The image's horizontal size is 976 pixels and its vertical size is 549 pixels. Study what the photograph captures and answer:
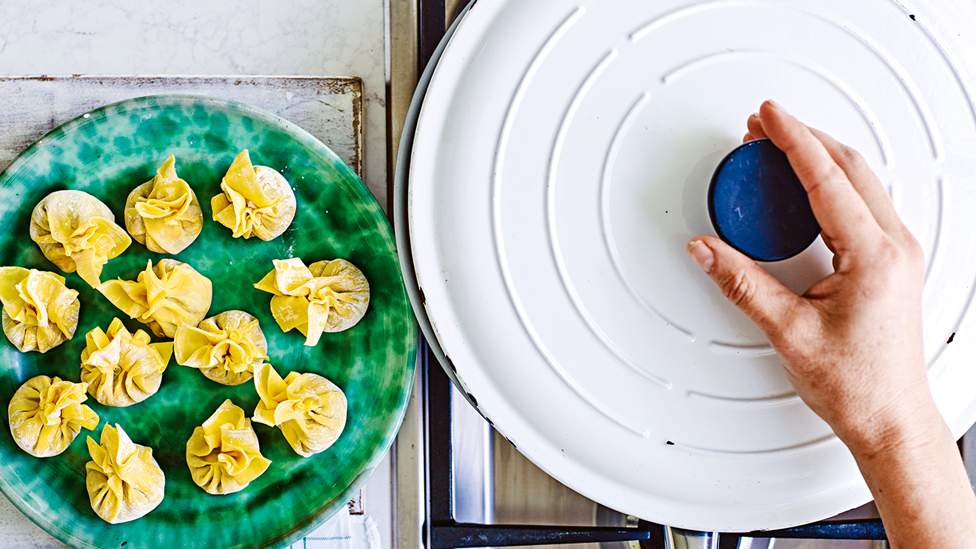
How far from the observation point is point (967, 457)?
1.69ft

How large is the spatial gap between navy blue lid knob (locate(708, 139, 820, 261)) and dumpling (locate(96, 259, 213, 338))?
20.9 inches

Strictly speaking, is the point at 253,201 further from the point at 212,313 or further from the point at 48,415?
the point at 48,415

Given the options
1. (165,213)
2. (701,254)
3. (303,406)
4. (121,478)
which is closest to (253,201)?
(165,213)

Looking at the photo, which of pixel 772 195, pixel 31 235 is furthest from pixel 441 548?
pixel 31 235

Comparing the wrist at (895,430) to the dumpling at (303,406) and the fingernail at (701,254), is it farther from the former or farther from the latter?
the dumpling at (303,406)

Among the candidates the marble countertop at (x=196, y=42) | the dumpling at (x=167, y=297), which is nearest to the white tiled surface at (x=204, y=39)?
the marble countertop at (x=196, y=42)

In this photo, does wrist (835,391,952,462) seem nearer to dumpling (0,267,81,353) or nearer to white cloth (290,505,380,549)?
white cloth (290,505,380,549)

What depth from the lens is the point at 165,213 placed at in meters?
0.57

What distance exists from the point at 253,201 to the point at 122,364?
0.23 metres

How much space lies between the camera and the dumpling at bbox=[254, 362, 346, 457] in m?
0.56

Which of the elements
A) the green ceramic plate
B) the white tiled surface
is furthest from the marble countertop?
the green ceramic plate

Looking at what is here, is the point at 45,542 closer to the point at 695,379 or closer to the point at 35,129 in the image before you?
the point at 35,129

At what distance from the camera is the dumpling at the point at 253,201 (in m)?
0.56

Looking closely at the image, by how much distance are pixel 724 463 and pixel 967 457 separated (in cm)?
30
